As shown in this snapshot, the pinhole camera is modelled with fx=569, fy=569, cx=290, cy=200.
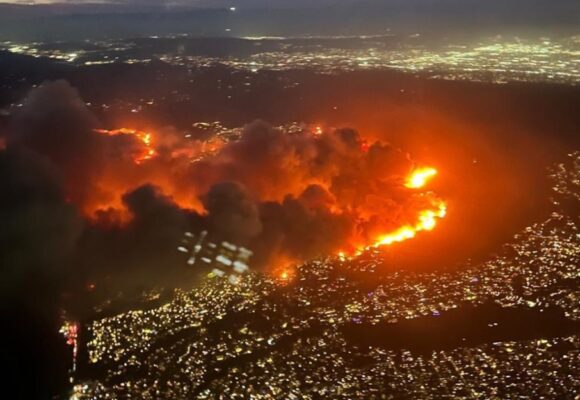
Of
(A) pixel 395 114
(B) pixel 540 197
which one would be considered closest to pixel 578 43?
(A) pixel 395 114

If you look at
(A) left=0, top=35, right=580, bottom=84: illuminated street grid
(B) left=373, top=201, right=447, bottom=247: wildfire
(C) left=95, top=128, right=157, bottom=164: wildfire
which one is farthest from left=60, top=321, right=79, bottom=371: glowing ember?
(A) left=0, top=35, right=580, bottom=84: illuminated street grid

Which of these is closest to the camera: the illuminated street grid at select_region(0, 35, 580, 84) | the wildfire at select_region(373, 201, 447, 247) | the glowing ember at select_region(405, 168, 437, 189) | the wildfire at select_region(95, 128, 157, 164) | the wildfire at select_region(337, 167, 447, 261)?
the wildfire at select_region(337, 167, 447, 261)

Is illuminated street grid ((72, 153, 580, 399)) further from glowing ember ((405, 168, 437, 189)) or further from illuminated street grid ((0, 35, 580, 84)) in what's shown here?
Answer: illuminated street grid ((0, 35, 580, 84))

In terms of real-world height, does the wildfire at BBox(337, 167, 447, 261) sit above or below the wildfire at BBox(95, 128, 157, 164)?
below

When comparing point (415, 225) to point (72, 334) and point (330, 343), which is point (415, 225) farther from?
point (72, 334)

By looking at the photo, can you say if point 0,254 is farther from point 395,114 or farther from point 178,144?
point 395,114

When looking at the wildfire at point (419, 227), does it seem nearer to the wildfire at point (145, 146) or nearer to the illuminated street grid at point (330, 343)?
the illuminated street grid at point (330, 343)
